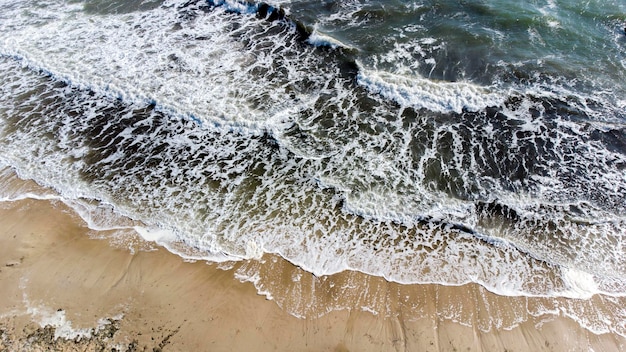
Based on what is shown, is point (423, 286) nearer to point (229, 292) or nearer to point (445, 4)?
point (229, 292)

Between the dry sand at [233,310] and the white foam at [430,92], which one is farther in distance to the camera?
the white foam at [430,92]

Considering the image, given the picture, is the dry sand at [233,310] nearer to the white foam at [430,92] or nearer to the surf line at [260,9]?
the white foam at [430,92]

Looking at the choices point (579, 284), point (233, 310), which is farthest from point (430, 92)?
point (233, 310)

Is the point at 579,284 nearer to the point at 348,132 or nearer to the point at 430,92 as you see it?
the point at 348,132

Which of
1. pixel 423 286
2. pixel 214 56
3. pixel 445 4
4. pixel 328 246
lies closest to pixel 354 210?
pixel 328 246

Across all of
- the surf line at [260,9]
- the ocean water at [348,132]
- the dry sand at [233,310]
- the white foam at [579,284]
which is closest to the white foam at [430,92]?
the ocean water at [348,132]

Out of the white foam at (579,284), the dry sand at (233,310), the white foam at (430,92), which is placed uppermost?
the white foam at (430,92)
